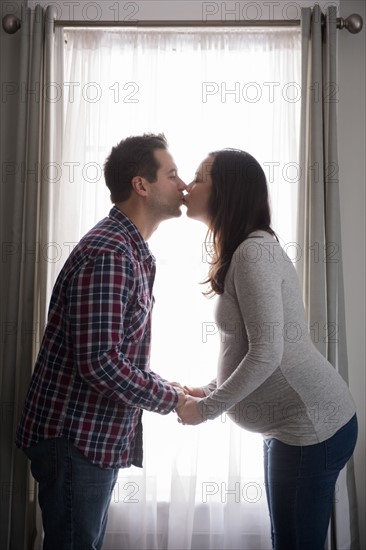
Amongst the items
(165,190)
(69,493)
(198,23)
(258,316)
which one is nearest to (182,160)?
(198,23)

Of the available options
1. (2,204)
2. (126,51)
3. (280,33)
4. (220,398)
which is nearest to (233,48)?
(280,33)

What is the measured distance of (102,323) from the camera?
1430mm

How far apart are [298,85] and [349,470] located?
1533 mm

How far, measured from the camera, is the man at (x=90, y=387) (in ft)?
4.72

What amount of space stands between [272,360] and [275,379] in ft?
0.27

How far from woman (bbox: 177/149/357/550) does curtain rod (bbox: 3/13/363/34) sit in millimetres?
962

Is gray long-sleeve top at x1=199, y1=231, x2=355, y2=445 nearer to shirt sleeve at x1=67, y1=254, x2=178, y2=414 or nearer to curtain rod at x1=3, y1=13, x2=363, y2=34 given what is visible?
shirt sleeve at x1=67, y1=254, x2=178, y2=414

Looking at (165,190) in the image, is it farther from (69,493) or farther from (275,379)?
(69,493)

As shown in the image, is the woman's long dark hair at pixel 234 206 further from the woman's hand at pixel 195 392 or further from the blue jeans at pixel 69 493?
the blue jeans at pixel 69 493

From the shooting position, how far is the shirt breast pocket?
1543 mm

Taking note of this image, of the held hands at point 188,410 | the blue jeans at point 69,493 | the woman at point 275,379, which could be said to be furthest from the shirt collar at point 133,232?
the blue jeans at point 69,493

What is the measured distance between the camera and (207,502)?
2312 millimetres

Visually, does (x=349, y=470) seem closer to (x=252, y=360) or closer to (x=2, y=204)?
(x=252, y=360)

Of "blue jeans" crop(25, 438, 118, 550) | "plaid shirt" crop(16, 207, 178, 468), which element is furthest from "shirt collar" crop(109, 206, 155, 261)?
"blue jeans" crop(25, 438, 118, 550)
